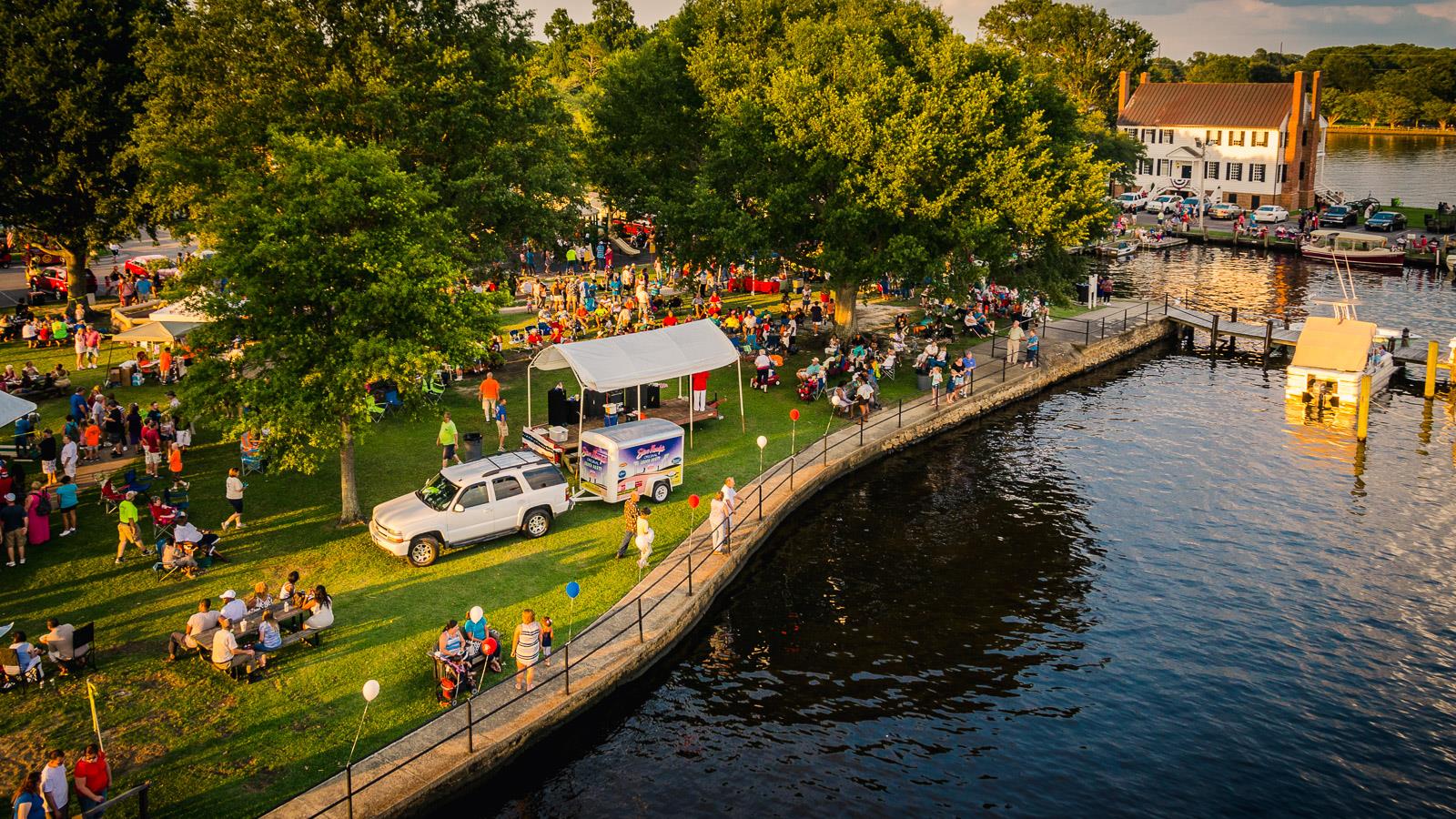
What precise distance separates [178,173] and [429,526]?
69.2 feet

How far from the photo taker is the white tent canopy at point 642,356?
2911 cm

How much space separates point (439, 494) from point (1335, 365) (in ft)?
117

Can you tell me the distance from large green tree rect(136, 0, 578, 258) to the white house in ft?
230

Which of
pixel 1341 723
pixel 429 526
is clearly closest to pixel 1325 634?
pixel 1341 723

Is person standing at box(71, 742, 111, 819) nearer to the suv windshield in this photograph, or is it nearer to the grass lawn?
the grass lawn

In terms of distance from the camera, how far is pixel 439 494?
24.2 m

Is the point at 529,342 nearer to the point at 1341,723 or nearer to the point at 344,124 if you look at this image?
the point at 344,124

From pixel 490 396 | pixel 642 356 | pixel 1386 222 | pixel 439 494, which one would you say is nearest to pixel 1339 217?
pixel 1386 222

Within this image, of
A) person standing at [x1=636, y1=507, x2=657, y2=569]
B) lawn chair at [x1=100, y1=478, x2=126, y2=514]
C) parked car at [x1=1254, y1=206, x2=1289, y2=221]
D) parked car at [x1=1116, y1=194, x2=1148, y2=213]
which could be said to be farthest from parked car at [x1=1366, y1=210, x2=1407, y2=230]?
lawn chair at [x1=100, y1=478, x2=126, y2=514]

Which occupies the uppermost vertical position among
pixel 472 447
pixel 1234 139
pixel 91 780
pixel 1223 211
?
pixel 1234 139

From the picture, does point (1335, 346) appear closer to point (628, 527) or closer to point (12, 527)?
point (628, 527)

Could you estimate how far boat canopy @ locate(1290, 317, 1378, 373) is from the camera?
134 ft

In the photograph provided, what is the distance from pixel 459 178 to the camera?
36.8 m

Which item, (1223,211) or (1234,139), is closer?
(1223,211)
